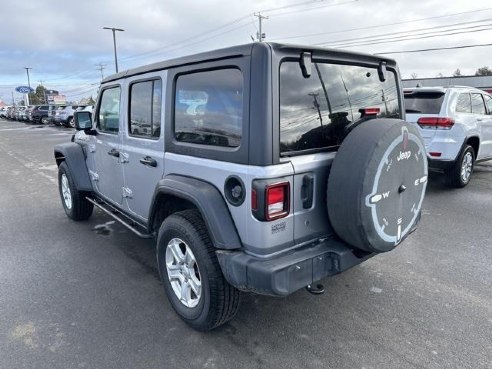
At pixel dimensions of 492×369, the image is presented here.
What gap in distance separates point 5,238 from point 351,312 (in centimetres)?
433

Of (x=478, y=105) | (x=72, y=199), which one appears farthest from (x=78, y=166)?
(x=478, y=105)

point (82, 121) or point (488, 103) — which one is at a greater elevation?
point (488, 103)

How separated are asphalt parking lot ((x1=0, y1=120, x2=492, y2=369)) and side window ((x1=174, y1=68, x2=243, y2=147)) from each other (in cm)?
142

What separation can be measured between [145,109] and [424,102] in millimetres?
5167

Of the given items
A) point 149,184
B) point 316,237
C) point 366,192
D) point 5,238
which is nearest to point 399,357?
point 316,237

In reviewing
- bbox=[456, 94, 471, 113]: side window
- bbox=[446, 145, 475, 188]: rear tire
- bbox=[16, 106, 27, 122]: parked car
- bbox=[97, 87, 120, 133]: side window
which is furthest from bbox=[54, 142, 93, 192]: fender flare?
bbox=[16, 106, 27, 122]: parked car

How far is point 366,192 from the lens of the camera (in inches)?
94.1

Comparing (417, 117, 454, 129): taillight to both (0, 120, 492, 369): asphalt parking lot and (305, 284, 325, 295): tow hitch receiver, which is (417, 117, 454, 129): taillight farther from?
(305, 284, 325, 295): tow hitch receiver

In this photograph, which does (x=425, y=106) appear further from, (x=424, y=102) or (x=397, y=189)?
(x=397, y=189)

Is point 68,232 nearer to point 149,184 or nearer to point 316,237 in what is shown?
point 149,184

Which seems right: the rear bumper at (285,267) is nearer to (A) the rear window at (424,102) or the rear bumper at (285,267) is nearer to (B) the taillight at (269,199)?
(B) the taillight at (269,199)

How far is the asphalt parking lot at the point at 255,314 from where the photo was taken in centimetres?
262

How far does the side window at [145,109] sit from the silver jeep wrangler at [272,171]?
4cm

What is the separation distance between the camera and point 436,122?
259 inches
